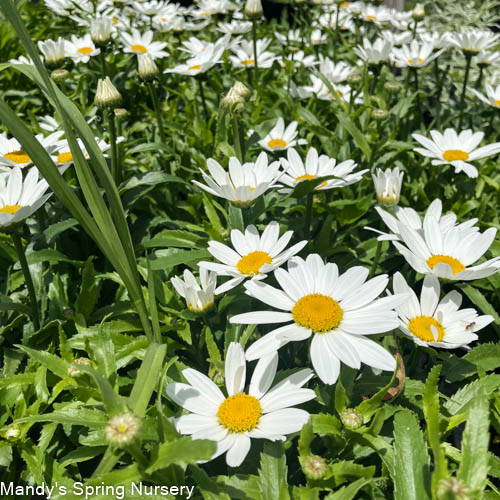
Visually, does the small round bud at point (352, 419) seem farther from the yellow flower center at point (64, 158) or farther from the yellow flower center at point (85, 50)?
the yellow flower center at point (85, 50)

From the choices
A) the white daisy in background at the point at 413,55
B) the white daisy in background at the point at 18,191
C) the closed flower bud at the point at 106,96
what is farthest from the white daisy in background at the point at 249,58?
the white daisy in background at the point at 18,191

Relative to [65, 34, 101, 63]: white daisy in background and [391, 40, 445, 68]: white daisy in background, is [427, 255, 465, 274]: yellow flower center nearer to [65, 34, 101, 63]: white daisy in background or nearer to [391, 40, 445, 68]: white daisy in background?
[391, 40, 445, 68]: white daisy in background

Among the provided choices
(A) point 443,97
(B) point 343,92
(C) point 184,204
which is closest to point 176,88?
(B) point 343,92

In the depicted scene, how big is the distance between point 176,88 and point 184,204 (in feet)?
3.50

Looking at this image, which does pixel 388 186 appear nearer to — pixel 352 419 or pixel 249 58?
pixel 352 419

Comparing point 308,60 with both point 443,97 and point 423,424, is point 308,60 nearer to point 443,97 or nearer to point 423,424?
point 443,97

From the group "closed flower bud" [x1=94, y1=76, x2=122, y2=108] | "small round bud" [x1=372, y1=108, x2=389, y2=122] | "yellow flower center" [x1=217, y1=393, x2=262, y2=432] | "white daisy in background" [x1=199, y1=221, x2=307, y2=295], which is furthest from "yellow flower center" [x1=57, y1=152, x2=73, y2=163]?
"small round bud" [x1=372, y1=108, x2=389, y2=122]

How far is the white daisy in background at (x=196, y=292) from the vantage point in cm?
103

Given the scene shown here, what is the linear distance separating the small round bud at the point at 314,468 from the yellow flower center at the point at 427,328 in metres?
0.31

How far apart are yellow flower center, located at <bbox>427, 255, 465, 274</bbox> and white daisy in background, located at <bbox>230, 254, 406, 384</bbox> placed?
184 mm

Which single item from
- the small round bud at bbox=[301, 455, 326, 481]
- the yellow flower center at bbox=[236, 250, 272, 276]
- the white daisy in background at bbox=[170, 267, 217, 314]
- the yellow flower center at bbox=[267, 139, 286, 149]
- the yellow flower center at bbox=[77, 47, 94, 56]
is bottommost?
the small round bud at bbox=[301, 455, 326, 481]

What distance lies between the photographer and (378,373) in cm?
110

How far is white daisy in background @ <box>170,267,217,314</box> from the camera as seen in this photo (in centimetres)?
103

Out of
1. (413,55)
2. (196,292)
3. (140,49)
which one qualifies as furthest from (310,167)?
(140,49)
